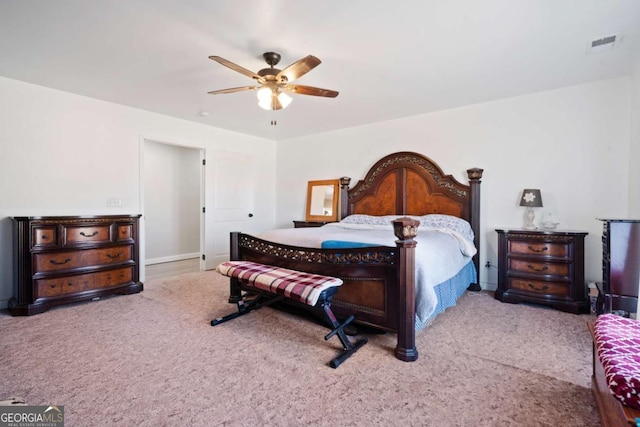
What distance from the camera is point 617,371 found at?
3.33 ft

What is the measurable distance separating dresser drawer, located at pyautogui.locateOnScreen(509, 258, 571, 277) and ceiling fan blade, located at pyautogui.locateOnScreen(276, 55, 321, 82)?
9.43ft

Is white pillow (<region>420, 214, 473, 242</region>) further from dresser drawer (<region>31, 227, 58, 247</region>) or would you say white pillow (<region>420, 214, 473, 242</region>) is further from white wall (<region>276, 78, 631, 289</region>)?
dresser drawer (<region>31, 227, 58, 247</region>)

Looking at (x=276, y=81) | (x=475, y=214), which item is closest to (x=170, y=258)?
(x=276, y=81)

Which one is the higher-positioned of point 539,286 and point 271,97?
point 271,97

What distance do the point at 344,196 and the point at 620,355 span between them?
390cm

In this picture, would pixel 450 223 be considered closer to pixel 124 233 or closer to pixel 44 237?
pixel 124 233

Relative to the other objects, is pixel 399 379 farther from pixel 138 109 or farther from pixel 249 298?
pixel 138 109

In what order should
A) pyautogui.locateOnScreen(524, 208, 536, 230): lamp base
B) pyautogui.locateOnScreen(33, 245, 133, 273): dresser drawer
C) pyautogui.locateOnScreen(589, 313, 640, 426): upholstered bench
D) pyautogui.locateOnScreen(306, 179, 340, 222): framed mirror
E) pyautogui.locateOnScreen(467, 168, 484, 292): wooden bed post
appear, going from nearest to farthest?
pyautogui.locateOnScreen(589, 313, 640, 426): upholstered bench < pyautogui.locateOnScreen(33, 245, 133, 273): dresser drawer < pyautogui.locateOnScreen(524, 208, 536, 230): lamp base < pyautogui.locateOnScreen(467, 168, 484, 292): wooden bed post < pyautogui.locateOnScreen(306, 179, 340, 222): framed mirror

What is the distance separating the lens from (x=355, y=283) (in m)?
2.29

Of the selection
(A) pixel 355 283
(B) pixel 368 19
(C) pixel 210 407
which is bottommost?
(C) pixel 210 407

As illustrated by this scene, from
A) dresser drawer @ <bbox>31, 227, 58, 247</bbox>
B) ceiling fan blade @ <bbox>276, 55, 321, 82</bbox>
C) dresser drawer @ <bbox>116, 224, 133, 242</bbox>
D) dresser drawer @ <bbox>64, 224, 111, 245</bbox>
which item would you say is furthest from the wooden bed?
dresser drawer @ <bbox>31, 227, 58, 247</bbox>

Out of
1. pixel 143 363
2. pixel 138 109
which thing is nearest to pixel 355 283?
pixel 143 363

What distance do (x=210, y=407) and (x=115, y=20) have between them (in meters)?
2.58

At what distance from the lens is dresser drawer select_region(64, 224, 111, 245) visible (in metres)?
3.12
